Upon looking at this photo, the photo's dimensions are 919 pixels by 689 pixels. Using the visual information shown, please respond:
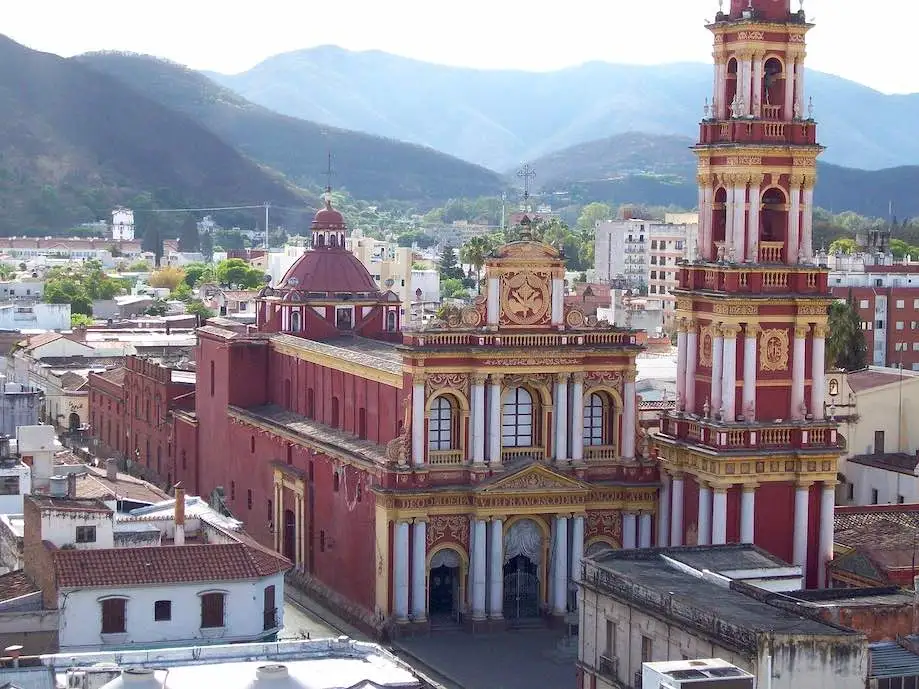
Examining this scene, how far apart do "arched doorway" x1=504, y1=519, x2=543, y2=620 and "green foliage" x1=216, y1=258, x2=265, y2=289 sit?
105 meters

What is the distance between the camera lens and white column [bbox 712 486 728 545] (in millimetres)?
50188

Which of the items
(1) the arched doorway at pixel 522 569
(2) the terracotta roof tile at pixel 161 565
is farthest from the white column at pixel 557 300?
(2) the terracotta roof tile at pixel 161 565

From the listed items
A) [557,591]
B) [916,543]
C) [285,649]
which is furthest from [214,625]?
[916,543]

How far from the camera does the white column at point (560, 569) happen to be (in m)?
51.8

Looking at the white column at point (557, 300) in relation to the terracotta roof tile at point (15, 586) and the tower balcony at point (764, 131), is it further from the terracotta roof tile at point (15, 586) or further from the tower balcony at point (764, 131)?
the terracotta roof tile at point (15, 586)

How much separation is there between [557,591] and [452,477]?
4279 millimetres

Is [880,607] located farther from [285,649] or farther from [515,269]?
[515,269]

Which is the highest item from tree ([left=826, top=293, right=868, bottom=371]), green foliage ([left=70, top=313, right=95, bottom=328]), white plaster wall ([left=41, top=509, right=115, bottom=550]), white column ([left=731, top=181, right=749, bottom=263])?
white column ([left=731, top=181, right=749, bottom=263])

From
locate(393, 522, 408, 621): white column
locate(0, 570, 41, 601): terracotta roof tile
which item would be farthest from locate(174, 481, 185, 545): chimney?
locate(393, 522, 408, 621): white column

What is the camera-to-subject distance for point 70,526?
4325 centimetres

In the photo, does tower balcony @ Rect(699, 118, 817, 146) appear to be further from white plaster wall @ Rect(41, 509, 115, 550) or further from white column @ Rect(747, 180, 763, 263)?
white plaster wall @ Rect(41, 509, 115, 550)

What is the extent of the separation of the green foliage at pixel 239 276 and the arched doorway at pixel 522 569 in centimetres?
10457

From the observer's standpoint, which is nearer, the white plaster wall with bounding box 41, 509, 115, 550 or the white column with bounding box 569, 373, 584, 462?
the white plaster wall with bounding box 41, 509, 115, 550

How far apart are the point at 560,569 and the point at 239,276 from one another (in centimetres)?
10982
